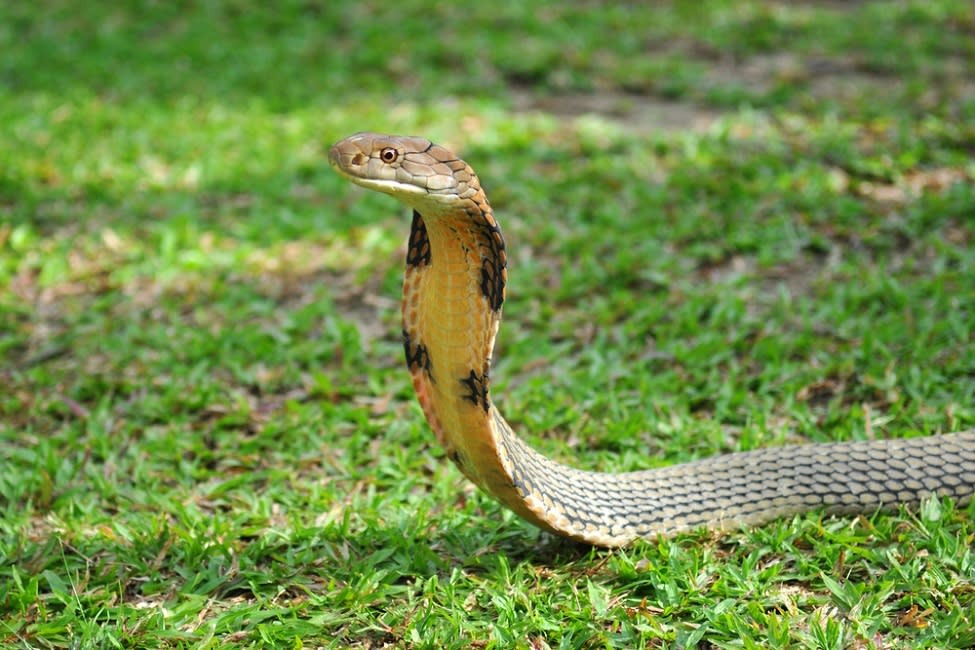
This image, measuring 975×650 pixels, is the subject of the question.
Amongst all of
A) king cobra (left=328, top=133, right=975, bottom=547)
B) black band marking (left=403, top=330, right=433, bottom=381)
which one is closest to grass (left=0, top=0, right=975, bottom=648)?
king cobra (left=328, top=133, right=975, bottom=547)

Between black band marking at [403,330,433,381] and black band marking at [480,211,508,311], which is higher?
black band marking at [480,211,508,311]

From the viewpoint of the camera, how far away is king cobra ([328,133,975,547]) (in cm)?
214

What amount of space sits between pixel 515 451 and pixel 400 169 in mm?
778

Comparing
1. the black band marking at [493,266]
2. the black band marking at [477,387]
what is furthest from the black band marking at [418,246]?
the black band marking at [477,387]

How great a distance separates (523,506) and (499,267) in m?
0.61

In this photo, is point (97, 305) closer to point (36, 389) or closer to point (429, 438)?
point (36, 389)

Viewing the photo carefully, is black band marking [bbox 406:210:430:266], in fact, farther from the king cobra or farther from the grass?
the grass

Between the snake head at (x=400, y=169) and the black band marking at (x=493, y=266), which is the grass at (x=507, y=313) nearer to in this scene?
the black band marking at (x=493, y=266)

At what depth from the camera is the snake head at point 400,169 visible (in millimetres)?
2100

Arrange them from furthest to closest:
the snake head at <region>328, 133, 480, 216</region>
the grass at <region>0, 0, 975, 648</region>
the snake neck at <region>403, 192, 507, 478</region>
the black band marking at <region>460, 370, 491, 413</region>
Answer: the grass at <region>0, 0, 975, 648</region> < the black band marking at <region>460, 370, 491, 413</region> < the snake neck at <region>403, 192, 507, 478</region> < the snake head at <region>328, 133, 480, 216</region>

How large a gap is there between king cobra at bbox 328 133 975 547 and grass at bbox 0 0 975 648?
0.09 metres

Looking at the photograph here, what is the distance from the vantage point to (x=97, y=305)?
418 cm

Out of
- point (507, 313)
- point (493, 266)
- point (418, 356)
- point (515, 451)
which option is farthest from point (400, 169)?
point (507, 313)

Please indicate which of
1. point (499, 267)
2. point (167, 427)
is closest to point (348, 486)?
point (167, 427)
